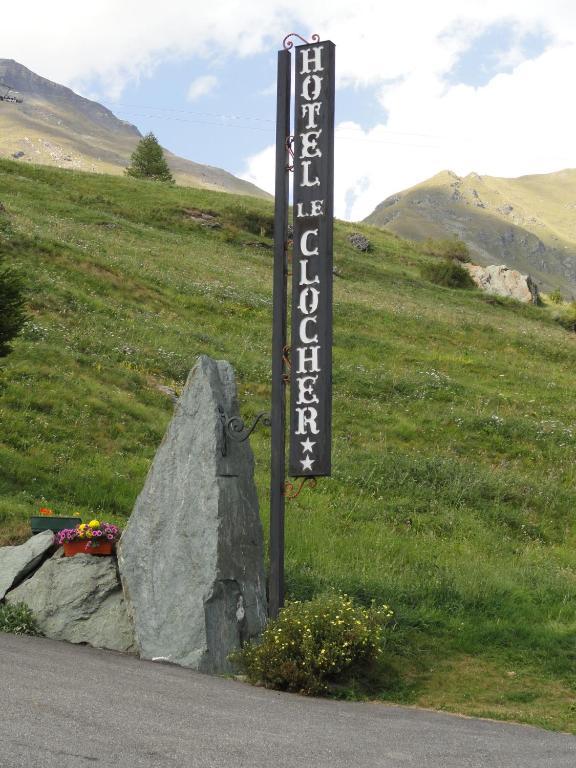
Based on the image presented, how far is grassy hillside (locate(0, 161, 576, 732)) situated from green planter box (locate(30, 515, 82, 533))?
1.12 meters

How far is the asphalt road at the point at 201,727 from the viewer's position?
8125 mm

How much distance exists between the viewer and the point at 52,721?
8.73 meters

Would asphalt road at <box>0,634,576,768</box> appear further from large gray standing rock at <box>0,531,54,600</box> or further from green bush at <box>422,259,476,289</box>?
green bush at <box>422,259,476,289</box>

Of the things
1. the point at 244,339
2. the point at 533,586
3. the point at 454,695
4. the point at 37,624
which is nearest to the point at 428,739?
the point at 454,695

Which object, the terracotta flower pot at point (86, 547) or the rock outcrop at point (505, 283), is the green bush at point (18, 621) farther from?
the rock outcrop at point (505, 283)

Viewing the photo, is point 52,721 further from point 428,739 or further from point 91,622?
point 91,622

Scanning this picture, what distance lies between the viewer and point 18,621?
45.8ft

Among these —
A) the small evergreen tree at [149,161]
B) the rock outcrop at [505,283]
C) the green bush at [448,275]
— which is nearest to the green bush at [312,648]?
the green bush at [448,275]

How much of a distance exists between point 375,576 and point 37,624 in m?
6.57

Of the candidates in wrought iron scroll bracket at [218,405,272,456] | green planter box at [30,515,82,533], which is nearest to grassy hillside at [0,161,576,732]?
green planter box at [30,515,82,533]

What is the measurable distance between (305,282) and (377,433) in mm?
16433

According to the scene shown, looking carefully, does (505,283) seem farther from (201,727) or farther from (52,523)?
(201,727)

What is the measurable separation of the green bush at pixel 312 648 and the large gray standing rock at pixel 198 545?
638 millimetres

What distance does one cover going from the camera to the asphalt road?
812cm
